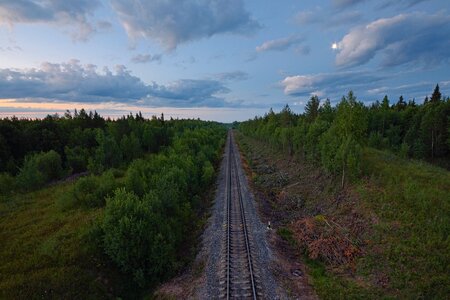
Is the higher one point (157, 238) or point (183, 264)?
point (157, 238)

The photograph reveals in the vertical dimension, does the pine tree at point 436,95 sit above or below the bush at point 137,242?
above

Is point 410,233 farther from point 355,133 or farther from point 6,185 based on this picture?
point 6,185

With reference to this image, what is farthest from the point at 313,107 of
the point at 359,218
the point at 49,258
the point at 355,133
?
the point at 49,258

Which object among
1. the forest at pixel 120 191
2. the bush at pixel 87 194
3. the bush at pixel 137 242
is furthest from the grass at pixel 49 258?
the bush at pixel 137 242

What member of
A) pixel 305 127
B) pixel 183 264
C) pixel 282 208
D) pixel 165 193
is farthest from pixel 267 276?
pixel 305 127

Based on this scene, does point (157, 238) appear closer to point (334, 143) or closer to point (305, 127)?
point (334, 143)

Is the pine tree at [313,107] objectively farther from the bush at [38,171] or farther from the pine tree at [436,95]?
the bush at [38,171]
